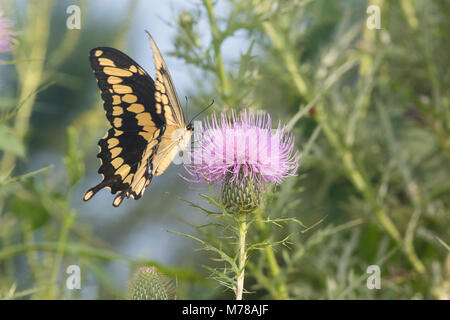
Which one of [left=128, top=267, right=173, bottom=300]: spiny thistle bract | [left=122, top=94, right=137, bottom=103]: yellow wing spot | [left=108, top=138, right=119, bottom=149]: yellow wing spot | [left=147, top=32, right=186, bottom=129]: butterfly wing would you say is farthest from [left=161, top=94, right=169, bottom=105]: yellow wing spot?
[left=128, top=267, right=173, bottom=300]: spiny thistle bract

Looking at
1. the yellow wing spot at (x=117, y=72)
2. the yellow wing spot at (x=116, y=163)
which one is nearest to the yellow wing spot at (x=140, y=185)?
the yellow wing spot at (x=116, y=163)

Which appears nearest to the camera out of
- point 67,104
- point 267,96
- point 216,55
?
point 216,55

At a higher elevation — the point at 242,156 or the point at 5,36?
the point at 5,36

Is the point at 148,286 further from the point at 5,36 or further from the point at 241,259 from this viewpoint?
the point at 5,36

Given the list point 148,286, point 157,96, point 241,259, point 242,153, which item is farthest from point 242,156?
point 157,96

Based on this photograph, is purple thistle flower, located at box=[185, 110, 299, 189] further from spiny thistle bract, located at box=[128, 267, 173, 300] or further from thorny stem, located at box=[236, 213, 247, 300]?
spiny thistle bract, located at box=[128, 267, 173, 300]
